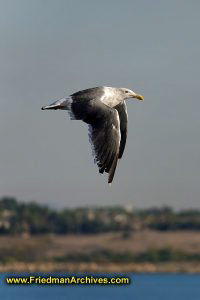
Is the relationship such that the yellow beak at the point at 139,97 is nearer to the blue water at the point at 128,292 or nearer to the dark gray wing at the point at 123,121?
the dark gray wing at the point at 123,121

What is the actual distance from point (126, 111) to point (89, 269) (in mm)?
86958

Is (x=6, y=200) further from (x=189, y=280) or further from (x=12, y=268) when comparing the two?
(x=189, y=280)

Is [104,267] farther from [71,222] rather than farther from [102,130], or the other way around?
[102,130]

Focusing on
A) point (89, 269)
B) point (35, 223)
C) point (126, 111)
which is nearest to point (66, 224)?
point (35, 223)

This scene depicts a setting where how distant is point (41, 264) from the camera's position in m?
110

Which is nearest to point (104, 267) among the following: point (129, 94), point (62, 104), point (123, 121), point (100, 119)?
point (123, 121)

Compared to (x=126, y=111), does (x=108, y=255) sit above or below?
below

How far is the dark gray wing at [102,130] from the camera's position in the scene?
1631cm

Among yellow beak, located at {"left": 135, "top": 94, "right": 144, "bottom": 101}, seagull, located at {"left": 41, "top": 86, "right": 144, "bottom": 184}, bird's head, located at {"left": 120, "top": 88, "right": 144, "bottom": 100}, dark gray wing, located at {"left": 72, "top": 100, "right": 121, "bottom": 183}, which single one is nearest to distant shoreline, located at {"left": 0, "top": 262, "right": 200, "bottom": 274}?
yellow beak, located at {"left": 135, "top": 94, "right": 144, "bottom": 101}

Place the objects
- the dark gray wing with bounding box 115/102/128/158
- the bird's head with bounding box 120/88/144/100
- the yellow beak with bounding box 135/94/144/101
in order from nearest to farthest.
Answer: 1. the bird's head with bounding box 120/88/144/100
2. the dark gray wing with bounding box 115/102/128/158
3. the yellow beak with bounding box 135/94/144/101

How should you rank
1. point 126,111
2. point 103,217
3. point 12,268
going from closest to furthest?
point 126,111, point 12,268, point 103,217

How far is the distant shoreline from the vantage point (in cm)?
10450

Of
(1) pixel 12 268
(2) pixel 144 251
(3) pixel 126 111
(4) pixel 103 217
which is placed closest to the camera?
(3) pixel 126 111

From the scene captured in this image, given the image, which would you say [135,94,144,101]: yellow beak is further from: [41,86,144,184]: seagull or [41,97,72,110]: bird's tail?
[41,97,72,110]: bird's tail
